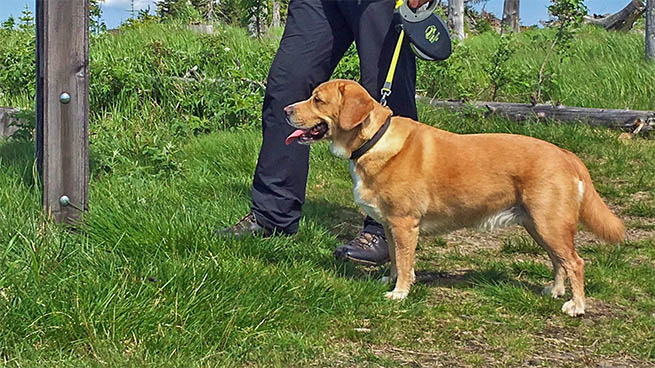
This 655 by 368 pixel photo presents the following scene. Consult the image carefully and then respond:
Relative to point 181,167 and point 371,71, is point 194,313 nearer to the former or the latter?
point 371,71

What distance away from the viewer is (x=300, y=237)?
436cm

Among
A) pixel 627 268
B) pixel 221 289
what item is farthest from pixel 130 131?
pixel 627 268

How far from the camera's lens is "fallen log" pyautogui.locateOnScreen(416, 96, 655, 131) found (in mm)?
7734

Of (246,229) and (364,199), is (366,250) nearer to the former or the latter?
(364,199)

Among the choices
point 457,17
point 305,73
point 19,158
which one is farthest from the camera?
point 457,17

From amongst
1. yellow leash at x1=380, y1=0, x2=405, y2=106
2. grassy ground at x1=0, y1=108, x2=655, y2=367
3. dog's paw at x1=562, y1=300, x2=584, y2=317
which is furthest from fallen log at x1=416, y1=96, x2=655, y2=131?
dog's paw at x1=562, y1=300, x2=584, y2=317

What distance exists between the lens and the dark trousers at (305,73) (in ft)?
13.4

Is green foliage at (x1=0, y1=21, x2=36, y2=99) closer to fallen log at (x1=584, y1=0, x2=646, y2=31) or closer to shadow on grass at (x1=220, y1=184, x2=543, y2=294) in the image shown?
shadow on grass at (x1=220, y1=184, x2=543, y2=294)

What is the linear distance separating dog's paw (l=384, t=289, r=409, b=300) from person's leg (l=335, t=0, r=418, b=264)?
0.45m

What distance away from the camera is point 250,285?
3.26 meters

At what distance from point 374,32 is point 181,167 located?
235cm

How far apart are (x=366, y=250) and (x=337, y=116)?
831mm

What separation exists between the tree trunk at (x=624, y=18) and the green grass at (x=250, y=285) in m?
12.2

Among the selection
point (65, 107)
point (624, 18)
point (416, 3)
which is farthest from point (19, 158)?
point (624, 18)
